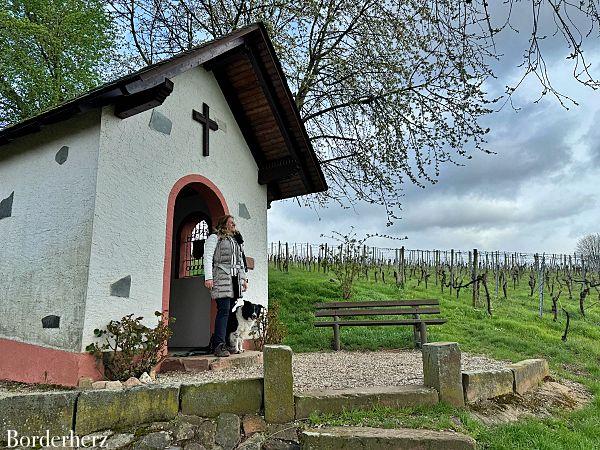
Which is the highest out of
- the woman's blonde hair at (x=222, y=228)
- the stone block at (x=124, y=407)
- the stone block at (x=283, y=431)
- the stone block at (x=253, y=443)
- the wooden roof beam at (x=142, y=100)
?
the wooden roof beam at (x=142, y=100)

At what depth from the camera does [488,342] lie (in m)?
9.08

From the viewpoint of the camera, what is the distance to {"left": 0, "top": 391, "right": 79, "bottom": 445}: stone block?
4.34 m

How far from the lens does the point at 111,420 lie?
4.39 metres

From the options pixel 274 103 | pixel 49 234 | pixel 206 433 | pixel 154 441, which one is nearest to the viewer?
pixel 154 441

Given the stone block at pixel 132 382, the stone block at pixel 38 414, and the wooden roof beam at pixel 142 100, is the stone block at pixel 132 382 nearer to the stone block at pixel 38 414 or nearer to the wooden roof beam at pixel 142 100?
the stone block at pixel 38 414

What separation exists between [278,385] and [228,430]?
629 millimetres

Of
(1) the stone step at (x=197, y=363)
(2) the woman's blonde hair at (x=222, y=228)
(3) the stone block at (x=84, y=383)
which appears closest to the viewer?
(3) the stone block at (x=84, y=383)

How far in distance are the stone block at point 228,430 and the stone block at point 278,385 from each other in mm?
305

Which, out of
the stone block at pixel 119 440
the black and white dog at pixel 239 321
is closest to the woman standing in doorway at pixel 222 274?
the black and white dog at pixel 239 321

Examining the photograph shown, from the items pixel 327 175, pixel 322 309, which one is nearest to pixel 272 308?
pixel 322 309

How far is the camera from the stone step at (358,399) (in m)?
4.42

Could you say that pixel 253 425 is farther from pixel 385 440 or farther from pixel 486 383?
pixel 486 383

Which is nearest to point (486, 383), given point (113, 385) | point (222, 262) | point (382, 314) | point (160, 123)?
point (382, 314)

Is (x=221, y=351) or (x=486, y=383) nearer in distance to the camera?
(x=486, y=383)
